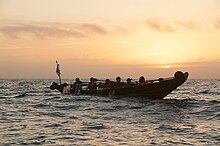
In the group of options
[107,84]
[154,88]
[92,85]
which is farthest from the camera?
[92,85]

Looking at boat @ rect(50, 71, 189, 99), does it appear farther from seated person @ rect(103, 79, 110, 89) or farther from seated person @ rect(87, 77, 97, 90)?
seated person @ rect(87, 77, 97, 90)

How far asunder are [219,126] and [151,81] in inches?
590

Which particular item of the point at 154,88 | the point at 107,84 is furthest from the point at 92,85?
the point at 154,88

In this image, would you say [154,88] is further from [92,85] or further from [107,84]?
[92,85]

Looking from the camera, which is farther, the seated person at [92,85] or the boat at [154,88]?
the seated person at [92,85]

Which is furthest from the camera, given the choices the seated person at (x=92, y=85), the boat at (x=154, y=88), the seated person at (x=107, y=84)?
the seated person at (x=92, y=85)

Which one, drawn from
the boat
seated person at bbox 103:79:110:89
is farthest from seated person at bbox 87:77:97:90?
the boat

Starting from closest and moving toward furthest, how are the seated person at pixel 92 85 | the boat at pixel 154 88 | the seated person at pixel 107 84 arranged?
the boat at pixel 154 88
the seated person at pixel 107 84
the seated person at pixel 92 85

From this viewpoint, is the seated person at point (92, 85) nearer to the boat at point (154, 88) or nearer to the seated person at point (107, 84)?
the seated person at point (107, 84)

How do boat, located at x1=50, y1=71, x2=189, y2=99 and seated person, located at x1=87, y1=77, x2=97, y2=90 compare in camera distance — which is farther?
seated person, located at x1=87, y1=77, x2=97, y2=90

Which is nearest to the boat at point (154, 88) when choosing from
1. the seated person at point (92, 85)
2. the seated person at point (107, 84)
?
the seated person at point (107, 84)

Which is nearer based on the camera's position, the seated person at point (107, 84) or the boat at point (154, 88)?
the boat at point (154, 88)

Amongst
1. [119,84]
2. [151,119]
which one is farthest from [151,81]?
[151,119]

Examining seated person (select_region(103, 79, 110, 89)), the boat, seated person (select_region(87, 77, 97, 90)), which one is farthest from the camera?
seated person (select_region(87, 77, 97, 90))
